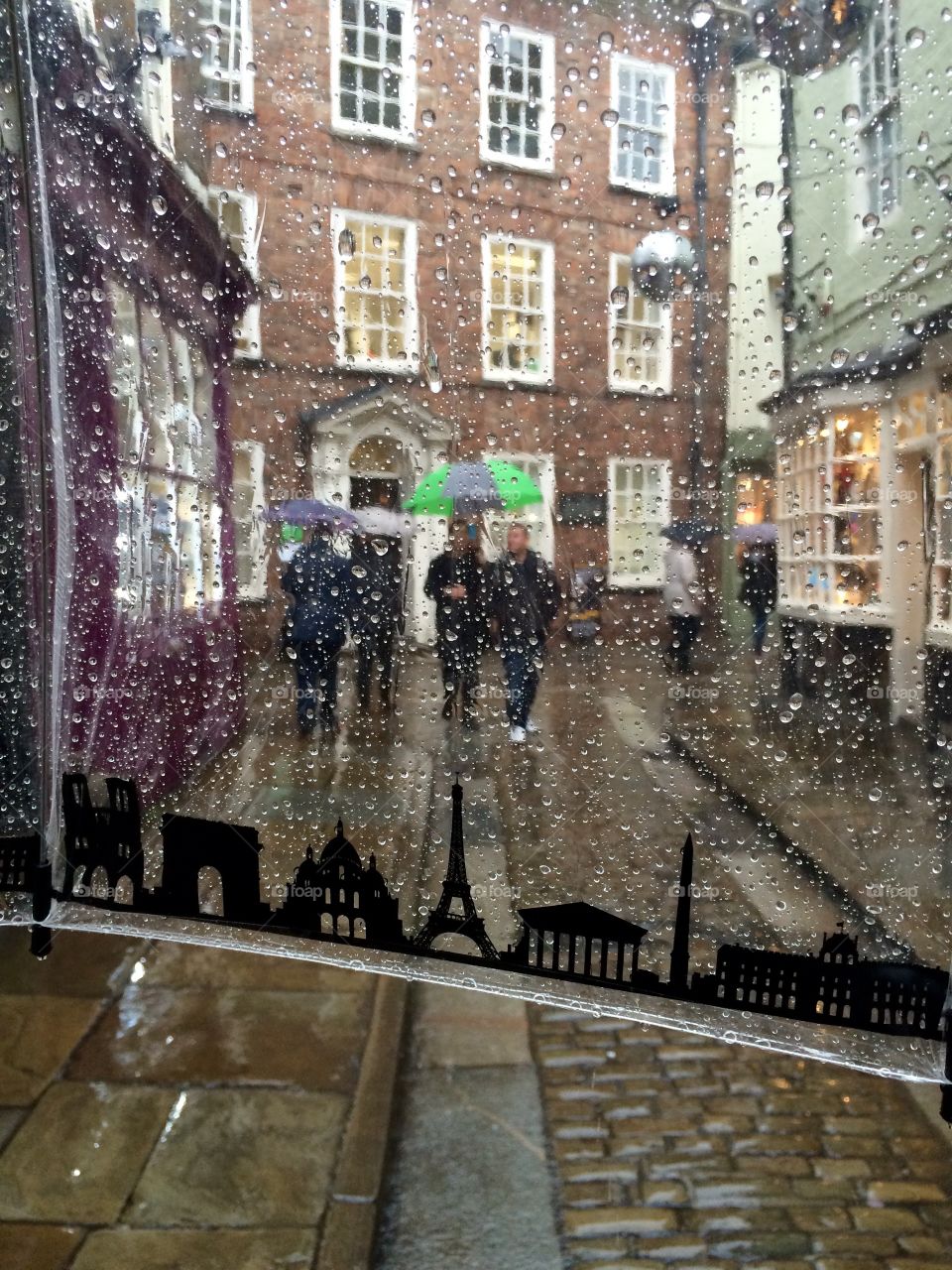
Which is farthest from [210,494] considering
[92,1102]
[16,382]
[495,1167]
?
[92,1102]

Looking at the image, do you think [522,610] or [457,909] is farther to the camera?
[457,909]

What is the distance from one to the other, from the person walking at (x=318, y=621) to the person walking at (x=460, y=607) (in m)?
0.11

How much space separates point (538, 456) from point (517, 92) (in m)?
0.40

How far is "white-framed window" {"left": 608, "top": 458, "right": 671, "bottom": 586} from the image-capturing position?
1004 mm

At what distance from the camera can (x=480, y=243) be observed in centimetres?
102

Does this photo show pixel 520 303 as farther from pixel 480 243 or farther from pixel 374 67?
pixel 374 67

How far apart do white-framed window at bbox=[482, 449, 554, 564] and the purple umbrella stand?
168mm

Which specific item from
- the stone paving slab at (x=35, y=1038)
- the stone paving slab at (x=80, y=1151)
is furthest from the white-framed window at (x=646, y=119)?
the stone paving slab at (x=35, y=1038)

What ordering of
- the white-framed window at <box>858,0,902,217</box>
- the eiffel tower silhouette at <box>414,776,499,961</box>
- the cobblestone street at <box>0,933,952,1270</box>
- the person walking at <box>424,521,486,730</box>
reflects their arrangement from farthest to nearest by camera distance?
the cobblestone street at <box>0,933,952,1270</box> < the eiffel tower silhouette at <box>414,776,499,961</box> < the person walking at <box>424,521,486,730</box> < the white-framed window at <box>858,0,902,217</box>

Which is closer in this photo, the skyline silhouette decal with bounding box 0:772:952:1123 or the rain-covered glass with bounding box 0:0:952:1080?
the rain-covered glass with bounding box 0:0:952:1080

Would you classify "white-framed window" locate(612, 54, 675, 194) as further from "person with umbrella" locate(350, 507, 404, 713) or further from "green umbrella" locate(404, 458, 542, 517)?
"person with umbrella" locate(350, 507, 404, 713)

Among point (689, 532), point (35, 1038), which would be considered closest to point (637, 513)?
point (689, 532)

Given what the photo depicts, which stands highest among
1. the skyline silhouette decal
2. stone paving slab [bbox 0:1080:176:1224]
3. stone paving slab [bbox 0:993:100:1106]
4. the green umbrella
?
the green umbrella

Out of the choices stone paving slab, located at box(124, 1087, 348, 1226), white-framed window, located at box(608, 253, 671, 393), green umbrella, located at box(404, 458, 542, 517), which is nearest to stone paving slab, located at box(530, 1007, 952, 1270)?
stone paving slab, located at box(124, 1087, 348, 1226)
